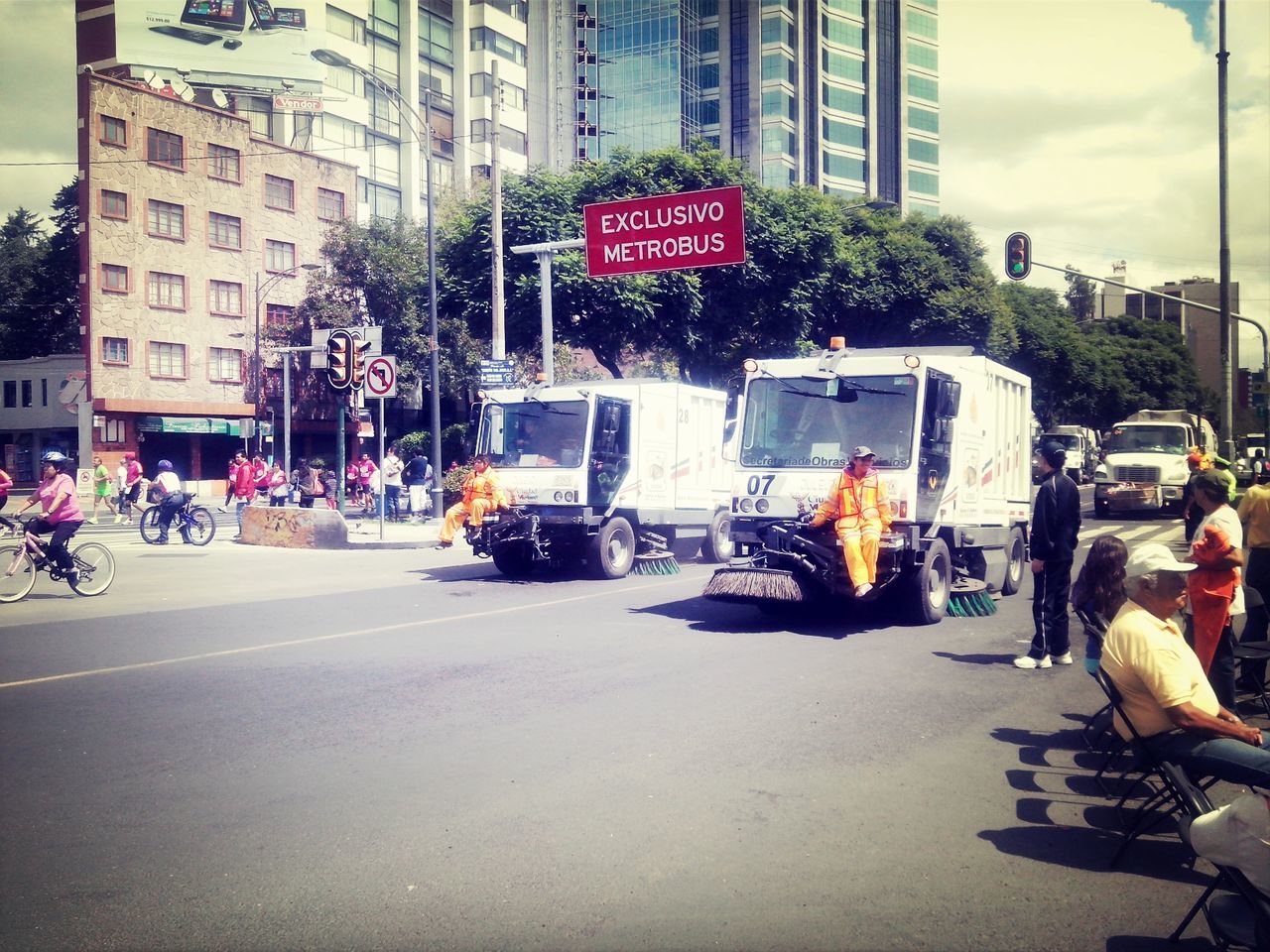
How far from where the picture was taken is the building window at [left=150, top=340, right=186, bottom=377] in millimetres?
44781

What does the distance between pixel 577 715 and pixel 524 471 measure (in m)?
8.89

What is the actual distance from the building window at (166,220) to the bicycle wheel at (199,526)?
2648 cm

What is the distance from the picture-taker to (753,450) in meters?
12.1

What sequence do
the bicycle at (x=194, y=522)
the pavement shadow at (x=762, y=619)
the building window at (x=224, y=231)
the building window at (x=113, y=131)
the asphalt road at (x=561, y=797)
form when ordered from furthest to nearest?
1. the building window at (x=224, y=231)
2. the building window at (x=113, y=131)
3. the bicycle at (x=194, y=522)
4. the pavement shadow at (x=762, y=619)
5. the asphalt road at (x=561, y=797)

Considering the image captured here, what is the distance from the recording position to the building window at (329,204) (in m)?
52.0

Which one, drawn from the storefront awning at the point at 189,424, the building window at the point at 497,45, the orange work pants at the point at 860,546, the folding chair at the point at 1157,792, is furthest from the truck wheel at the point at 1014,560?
the building window at the point at 497,45

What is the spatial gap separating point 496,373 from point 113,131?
102 feet

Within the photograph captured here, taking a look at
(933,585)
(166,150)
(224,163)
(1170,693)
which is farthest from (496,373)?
(224,163)

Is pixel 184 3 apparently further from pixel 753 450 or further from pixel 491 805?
pixel 491 805

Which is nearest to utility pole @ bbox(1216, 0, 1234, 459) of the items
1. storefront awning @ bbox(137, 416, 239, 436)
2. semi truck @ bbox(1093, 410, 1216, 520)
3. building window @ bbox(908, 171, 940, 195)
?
semi truck @ bbox(1093, 410, 1216, 520)

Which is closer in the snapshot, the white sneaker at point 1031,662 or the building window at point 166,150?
the white sneaker at point 1031,662

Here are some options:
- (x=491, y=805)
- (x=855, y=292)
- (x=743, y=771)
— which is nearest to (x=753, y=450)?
(x=743, y=771)

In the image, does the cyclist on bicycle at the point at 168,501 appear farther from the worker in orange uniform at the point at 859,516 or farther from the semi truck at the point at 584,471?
the worker in orange uniform at the point at 859,516

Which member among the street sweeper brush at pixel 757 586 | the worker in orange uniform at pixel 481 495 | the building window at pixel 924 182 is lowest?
the street sweeper brush at pixel 757 586
